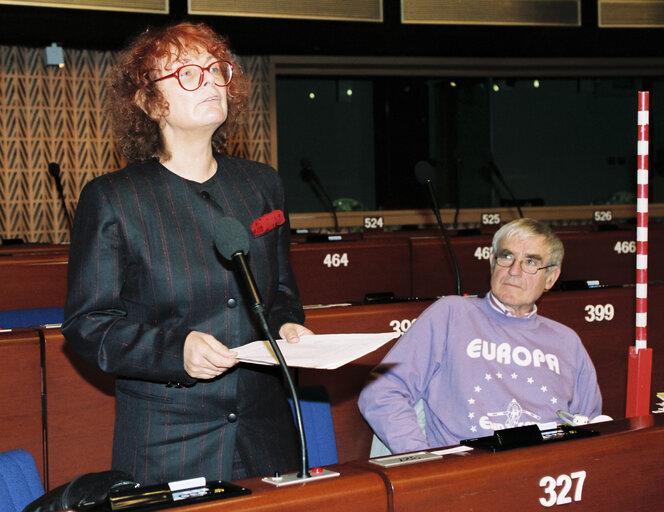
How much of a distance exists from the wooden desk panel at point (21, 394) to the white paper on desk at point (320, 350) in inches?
44.5

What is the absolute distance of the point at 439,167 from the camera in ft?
32.3

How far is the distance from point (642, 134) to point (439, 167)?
8.04 meters

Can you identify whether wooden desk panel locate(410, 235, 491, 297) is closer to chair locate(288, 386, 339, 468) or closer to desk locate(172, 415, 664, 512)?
chair locate(288, 386, 339, 468)

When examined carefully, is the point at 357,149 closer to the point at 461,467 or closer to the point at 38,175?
the point at 38,175

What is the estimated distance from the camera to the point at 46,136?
27.1 feet

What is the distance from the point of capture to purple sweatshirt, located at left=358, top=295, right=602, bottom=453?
7.07 feet

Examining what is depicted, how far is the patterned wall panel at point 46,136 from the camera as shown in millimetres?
8086

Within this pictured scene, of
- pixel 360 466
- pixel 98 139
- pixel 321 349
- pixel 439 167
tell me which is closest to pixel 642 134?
pixel 321 349

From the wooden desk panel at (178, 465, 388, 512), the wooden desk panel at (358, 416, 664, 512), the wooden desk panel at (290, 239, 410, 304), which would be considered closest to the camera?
the wooden desk panel at (178, 465, 388, 512)

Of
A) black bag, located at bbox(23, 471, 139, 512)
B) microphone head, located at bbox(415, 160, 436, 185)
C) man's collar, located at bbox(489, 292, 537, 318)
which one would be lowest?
black bag, located at bbox(23, 471, 139, 512)

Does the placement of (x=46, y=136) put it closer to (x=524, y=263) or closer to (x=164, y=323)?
(x=524, y=263)

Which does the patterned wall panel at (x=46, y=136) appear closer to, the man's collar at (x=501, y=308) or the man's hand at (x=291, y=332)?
the man's collar at (x=501, y=308)

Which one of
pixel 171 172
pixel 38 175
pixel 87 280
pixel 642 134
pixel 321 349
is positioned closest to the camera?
pixel 321 349

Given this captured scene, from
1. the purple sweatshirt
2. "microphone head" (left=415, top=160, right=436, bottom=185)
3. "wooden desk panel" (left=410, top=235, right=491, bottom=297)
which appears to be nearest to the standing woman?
the purple sweatshirt
